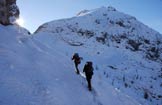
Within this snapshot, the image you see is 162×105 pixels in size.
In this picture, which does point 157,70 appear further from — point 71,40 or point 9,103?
point 9,103

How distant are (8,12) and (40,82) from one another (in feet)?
56.2

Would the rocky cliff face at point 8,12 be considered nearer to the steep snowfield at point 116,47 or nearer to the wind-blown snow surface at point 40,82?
the steep snowfield at point 116,47

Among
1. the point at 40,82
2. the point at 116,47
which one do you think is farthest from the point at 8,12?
the point at 116,47

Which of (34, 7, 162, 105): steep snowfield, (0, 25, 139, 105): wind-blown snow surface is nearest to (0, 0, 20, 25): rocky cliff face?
(34, 7, 162, 105): steep snowfield

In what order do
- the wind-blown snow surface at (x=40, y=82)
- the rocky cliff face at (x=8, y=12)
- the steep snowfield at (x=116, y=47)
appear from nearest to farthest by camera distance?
the wind-blown snow surface at (x=40, y=82) → the rocky cliff face at (x=8, y=12) → the steep snowfield at (x=116, y=47)

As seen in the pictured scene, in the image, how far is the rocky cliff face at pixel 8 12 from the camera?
26.4 metres

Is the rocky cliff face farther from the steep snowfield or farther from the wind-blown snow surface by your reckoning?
the wind-blown snow surface

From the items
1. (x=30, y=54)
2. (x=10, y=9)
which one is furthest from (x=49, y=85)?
(x=10, y=9)

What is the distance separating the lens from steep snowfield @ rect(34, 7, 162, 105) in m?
30.7

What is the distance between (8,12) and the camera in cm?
2897

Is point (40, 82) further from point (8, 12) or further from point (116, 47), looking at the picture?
point (116, 47)

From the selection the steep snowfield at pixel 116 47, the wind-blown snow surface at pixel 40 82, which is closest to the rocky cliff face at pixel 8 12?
the steep snowfield at pixel 116 47

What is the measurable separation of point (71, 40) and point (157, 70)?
58.6 feet

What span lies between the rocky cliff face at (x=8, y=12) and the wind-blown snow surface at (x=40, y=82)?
582 cm
